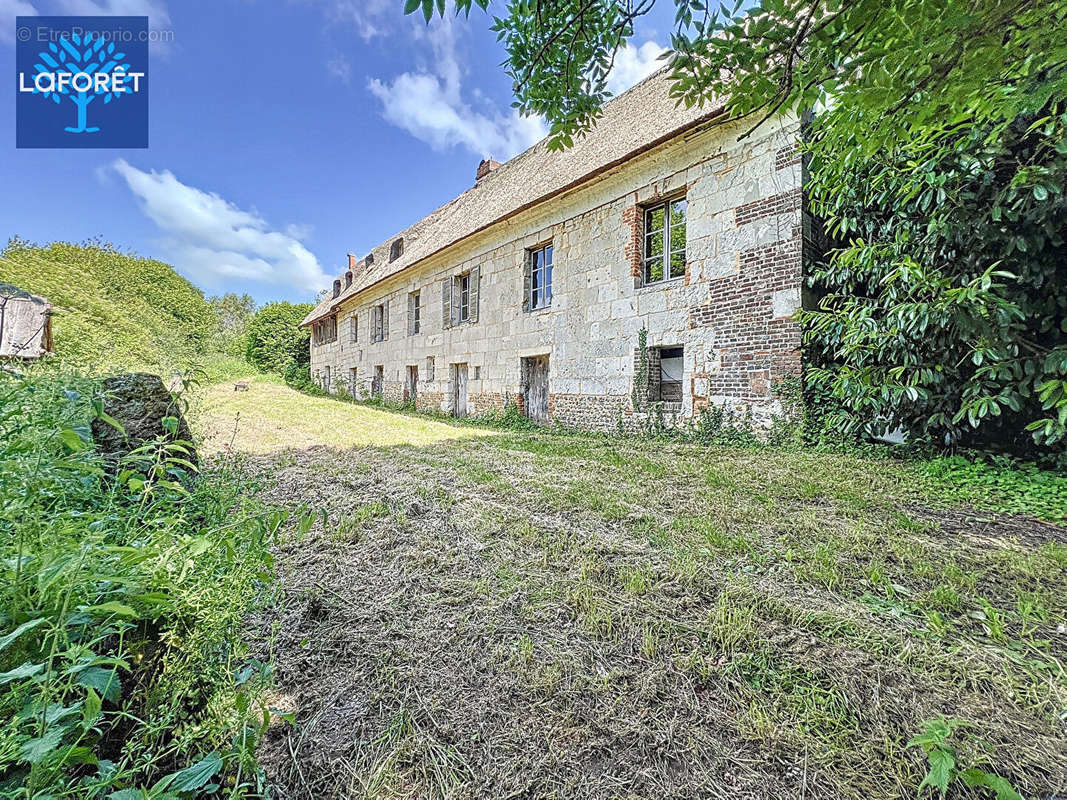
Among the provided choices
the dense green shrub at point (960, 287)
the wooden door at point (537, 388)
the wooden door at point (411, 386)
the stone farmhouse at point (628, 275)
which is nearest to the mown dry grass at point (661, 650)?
the dense green shrub at point (960, 287)

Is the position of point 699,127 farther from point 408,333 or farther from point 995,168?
point 408,333

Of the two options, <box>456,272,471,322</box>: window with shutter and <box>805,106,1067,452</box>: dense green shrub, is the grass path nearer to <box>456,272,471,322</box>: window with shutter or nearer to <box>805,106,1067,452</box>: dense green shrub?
<box>456,272,471,322</box>: window with shutter

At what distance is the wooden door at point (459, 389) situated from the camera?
11250 mm

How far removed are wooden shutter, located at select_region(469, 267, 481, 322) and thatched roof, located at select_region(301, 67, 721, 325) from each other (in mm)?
928

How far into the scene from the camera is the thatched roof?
22.8 feet

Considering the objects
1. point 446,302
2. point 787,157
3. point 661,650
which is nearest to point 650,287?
point 787,157

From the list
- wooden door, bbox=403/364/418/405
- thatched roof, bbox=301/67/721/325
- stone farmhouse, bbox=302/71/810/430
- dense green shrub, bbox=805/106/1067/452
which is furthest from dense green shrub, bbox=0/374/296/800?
wooden door, bbox=403/364/418/405

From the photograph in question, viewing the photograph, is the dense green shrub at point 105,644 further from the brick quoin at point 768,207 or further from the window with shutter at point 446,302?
the window with shutter at point 446,302

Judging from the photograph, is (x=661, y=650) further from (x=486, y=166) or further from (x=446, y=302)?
(x=486, y=166)

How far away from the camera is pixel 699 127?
6.17m

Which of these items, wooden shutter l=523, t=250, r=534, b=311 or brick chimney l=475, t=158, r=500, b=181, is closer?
wooden shutter l=523, t=250, r=534, b=311

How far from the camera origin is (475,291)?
10.8 metres

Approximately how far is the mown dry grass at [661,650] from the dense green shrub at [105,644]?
25 centimetres

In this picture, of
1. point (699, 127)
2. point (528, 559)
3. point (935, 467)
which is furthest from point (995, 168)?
point (528, 559)
